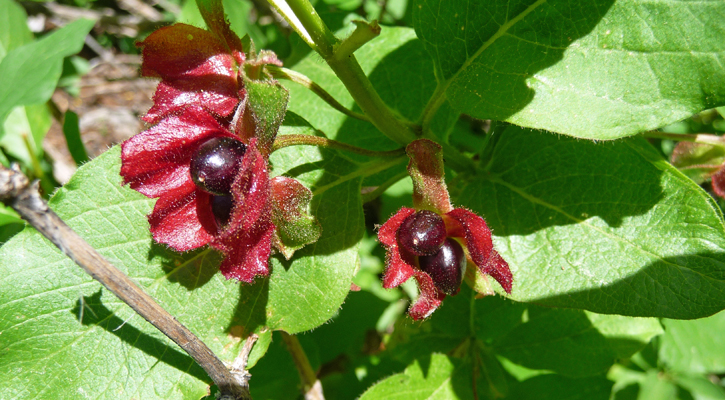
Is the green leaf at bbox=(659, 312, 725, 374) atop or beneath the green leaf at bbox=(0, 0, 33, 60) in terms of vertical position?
beneath

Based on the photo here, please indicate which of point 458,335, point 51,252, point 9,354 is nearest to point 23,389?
point 9,354

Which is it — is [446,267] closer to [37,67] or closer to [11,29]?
[37,67]

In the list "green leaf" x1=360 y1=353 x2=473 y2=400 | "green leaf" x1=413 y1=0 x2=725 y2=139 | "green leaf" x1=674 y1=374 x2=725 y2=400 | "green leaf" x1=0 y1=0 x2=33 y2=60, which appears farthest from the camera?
"green leaf" x1=0 y1=0 x2=33 y2=60

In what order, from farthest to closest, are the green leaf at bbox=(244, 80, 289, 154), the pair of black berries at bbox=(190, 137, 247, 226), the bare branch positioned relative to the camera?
1. the pair of black berries at bbox=(190, 137, 247, 226)
2. the green leaf at bbox=(244, 80, 289, 154)
3. the bare branch

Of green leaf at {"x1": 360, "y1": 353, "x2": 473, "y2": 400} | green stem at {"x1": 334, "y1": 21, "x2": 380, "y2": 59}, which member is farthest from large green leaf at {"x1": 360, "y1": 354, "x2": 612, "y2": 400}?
green stem at {"x1": 334, "y1": 21, "x2": 380, "y2": 59}

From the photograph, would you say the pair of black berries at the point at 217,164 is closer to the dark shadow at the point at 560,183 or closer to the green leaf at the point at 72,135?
the dark shadow at the point at 560,183

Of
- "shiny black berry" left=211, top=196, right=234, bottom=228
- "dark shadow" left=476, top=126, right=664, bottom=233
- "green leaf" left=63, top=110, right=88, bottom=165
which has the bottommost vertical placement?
"green leaf" left=63, top=110, right=88, bottom=165

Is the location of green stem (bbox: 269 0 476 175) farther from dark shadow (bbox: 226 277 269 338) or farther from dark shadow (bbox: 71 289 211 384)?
dark shadow (bbox: 71 289 211 384)
